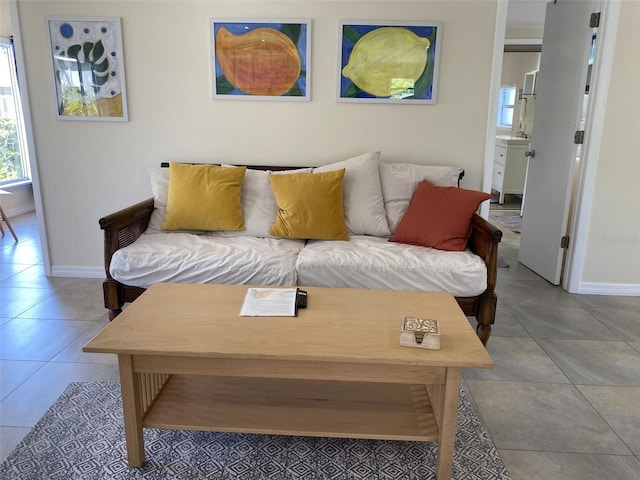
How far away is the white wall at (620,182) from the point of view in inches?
120

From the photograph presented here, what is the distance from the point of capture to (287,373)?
60.9 inches

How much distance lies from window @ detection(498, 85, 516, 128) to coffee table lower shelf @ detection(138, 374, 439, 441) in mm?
6753

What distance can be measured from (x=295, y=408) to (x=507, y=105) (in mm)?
7344

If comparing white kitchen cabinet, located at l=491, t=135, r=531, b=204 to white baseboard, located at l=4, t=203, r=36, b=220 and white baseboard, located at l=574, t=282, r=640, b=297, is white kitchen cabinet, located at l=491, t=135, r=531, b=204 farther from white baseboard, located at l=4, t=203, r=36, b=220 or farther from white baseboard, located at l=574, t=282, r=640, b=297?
white baseboard, located at l=4, t=203, r=36, b=220

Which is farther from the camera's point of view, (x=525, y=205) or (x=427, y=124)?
(x=525, y=205)

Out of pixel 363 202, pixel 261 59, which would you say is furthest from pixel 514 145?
pixel 261 59

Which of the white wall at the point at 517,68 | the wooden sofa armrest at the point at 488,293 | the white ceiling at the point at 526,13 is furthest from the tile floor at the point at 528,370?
the white wall at the point at 517,68

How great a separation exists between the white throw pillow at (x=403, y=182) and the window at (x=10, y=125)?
4682 millimetres

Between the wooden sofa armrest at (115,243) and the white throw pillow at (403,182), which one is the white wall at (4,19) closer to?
the wooden sofa armrest at (115,243)

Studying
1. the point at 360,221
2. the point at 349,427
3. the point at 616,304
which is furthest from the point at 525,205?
the point at 349,427

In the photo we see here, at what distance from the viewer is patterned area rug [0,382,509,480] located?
5.44ft

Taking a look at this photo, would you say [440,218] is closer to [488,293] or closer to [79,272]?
[488,293]

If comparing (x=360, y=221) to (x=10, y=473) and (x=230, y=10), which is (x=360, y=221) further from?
(x=10, y=473)

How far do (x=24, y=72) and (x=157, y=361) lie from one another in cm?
265
